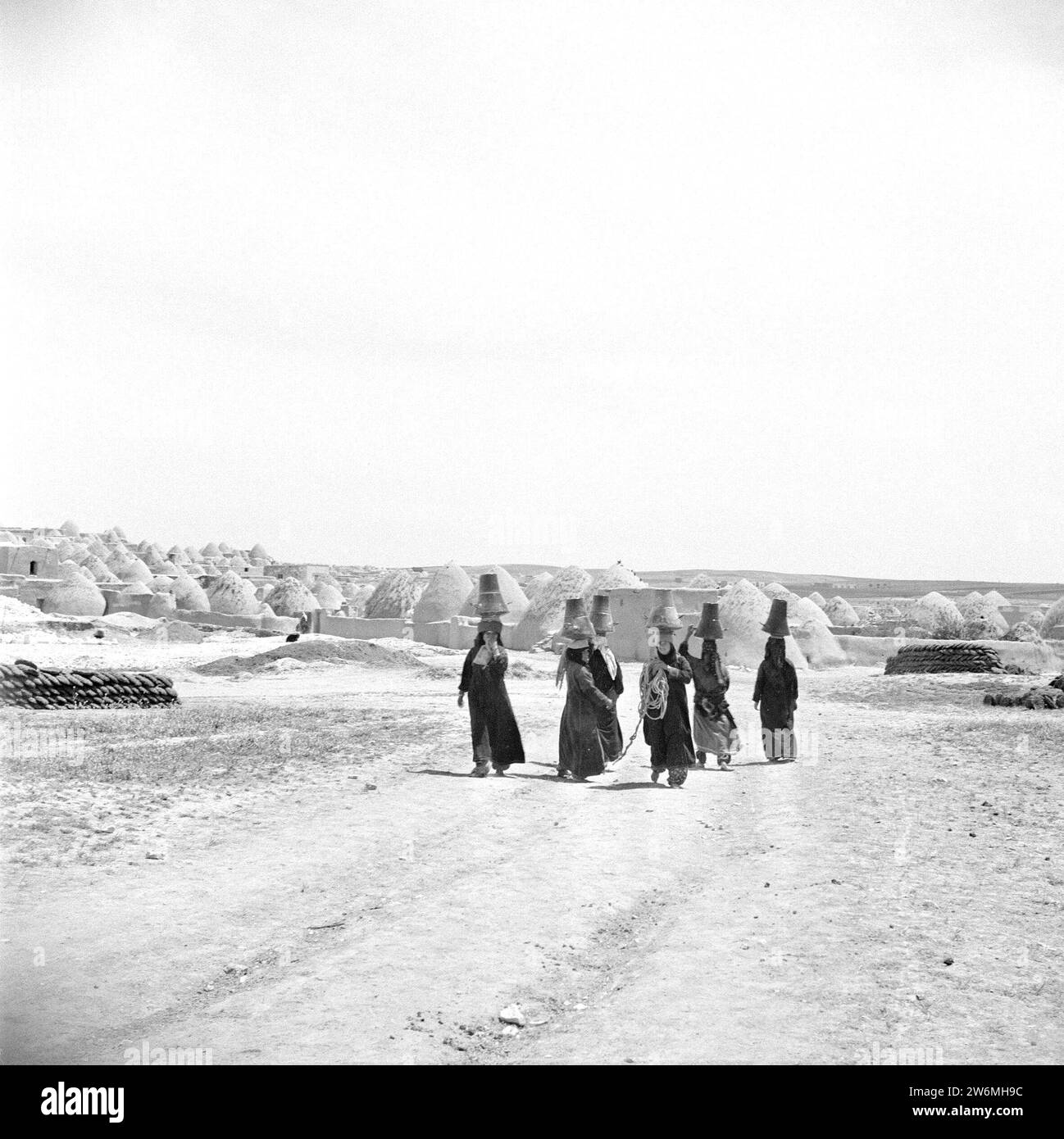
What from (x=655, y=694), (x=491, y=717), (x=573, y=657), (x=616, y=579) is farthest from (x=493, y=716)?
(x=616, y=579)

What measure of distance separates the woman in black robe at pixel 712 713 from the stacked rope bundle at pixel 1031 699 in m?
6.64

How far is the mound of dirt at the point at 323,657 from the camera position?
2097 centimetres

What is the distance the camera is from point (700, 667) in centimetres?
1049

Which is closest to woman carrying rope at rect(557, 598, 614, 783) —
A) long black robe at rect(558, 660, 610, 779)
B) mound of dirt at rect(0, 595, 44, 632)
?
long black robe at rect(558, 660, 610, 779)

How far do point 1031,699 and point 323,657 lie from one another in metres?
12.1

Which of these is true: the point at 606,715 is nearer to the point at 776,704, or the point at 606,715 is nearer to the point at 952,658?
the point at 776,704

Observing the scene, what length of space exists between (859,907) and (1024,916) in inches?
29.3

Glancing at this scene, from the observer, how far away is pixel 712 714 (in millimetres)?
10484

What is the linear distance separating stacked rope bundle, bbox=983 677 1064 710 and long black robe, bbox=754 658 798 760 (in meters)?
6.03

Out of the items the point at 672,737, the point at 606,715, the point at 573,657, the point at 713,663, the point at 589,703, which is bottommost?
the point at 672,737

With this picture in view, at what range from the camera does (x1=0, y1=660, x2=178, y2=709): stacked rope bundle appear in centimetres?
1338

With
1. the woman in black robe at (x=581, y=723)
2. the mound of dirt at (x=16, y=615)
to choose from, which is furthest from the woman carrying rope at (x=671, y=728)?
the mound of dirt at (x=16, y=615)

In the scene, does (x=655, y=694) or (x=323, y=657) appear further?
(x=323, y=657)
